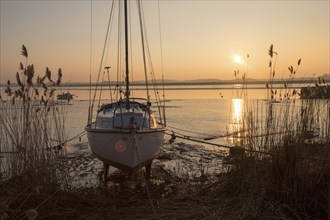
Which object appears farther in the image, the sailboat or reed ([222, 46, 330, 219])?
the sailboat

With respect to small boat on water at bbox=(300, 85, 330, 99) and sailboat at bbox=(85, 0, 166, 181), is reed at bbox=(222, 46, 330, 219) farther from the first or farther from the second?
sailboat at bbox=(85, 0, 166, 181)

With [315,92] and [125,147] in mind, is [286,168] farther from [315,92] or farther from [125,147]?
[125,147]

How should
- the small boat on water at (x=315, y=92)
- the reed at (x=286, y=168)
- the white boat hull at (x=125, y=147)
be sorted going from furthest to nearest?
the white boat hull at (x=125, y=147), the small boat on water at (x=315, y=92), the reed at (x=286, y=168)

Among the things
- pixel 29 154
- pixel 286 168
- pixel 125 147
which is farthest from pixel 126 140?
pixel 286 168

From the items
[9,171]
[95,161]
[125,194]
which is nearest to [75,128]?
[95,161]

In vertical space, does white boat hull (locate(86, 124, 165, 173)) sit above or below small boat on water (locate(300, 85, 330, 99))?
below

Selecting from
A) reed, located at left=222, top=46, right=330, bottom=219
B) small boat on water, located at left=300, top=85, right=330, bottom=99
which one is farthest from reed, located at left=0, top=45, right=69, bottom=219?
small boat on water, located at left=300, top=85, right=330, bottom=99

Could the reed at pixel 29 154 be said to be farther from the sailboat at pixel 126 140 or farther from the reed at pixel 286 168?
the reed at pixel 286 168

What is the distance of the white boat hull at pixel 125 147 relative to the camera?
8734 mm

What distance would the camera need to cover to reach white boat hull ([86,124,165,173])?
8.73m

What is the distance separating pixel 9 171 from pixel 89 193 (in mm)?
1678

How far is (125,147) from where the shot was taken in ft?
28.8

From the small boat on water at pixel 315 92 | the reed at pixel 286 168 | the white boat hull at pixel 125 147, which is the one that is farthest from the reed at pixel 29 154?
the small boat on water at pixel 315 92

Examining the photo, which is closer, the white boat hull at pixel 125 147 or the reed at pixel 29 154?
the reed at pixel 29 154
